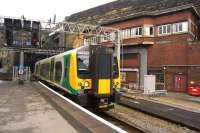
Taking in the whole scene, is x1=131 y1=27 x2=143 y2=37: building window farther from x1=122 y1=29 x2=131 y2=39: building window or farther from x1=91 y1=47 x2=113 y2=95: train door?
x1=91 y1=47 x2=113 y2=95: train door

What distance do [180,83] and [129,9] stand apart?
15043 mm

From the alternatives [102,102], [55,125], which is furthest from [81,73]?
[55,125]

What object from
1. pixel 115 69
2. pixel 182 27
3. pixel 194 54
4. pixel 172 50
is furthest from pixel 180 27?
pixel 115 69

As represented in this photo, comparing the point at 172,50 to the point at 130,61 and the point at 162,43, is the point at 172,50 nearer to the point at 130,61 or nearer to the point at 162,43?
the point at 162,43

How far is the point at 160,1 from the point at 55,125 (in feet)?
101

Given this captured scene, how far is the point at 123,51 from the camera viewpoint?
125 feet

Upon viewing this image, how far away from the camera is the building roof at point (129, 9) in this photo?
32.4 metres

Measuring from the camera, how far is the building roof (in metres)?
32.4

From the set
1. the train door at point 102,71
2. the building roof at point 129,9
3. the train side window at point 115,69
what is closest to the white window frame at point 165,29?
the building roof at point 129,9

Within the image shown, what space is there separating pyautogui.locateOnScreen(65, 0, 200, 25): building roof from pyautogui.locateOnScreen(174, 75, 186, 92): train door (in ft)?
21.6

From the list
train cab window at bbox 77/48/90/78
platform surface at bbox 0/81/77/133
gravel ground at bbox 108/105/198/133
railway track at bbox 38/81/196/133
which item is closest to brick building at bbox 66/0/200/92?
gravel ground at bbox 108/105/198/133

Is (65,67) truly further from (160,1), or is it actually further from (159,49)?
(160,1)

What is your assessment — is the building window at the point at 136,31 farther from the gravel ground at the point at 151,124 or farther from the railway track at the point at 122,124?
the railway track at the point at 122,124

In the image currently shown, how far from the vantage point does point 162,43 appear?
1276 inches
